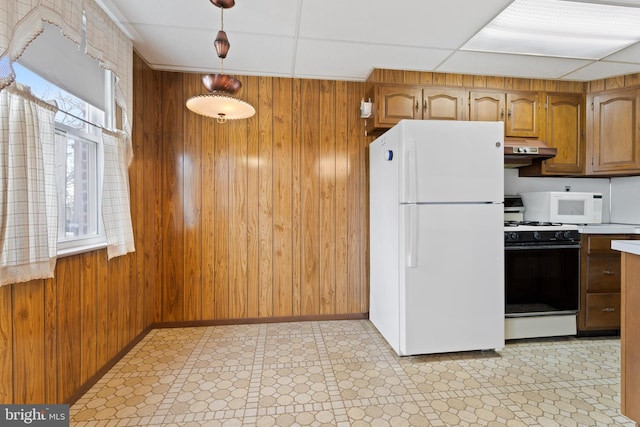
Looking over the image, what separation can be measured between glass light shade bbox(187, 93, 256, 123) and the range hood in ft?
7.39

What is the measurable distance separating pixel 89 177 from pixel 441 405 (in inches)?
104

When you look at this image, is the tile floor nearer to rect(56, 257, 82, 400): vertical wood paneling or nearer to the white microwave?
rect(56, 257, 82, 400): vertical wood paneling

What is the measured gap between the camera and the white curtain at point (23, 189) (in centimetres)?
118

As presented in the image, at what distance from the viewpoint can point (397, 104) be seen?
8.73 feet

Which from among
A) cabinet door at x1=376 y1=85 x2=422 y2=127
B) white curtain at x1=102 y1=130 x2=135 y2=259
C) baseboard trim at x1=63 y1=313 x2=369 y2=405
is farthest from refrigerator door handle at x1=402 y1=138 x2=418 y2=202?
white curtain at x1=102 y1=130 x2=135 y2=259

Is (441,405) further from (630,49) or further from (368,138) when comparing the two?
(630,49)

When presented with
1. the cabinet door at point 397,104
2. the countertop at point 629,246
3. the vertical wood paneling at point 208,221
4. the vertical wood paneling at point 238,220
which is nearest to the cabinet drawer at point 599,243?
the countertop at point 629,246

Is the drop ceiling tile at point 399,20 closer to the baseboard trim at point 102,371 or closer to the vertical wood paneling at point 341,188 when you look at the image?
the vertical wood paneling at point 341,188

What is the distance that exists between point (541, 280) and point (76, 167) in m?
3.62

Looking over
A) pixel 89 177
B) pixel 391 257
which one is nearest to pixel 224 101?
pixel 89 177

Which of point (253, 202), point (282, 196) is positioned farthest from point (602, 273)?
point (253, 202)

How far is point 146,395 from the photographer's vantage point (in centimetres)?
176

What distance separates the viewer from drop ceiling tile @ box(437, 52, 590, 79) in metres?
2.46

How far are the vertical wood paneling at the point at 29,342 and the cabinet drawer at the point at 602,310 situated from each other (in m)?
3.77
